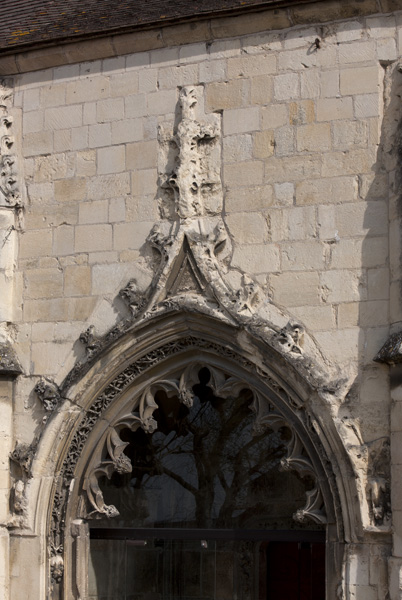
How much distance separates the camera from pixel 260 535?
9578 mm

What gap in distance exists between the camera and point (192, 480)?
10.5m

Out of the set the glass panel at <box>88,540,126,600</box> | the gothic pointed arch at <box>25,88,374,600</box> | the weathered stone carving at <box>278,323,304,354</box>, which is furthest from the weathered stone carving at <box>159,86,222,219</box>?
the glass panel at <box>88,540,126,600</box>

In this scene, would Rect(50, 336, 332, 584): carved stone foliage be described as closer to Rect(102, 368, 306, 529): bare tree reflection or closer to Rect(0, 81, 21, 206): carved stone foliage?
Rect(102, 368, 306, 529): bare tree reflection

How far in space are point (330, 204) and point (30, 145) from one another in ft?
9.25

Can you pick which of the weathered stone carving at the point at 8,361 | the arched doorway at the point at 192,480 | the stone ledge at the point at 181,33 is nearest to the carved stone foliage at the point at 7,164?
the stone ledge at the point at 181,33

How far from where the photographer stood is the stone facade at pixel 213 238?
27.7 feet

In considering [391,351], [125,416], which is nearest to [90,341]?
[125,416]

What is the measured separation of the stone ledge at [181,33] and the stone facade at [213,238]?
0.07 feet

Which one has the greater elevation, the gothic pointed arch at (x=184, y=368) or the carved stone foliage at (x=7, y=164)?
the carved stone foliage at (x=7, y=164)

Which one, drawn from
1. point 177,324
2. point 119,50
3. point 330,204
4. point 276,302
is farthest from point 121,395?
point 119,50

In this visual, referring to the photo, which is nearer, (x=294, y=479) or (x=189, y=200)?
(x=189, y=200)

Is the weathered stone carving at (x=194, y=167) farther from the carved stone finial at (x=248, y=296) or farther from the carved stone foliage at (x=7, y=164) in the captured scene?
the carved stone foliage at (x=7, y=164)

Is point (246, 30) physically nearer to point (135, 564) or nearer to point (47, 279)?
point (47, 279)

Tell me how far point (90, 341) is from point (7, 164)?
1.78 meters
